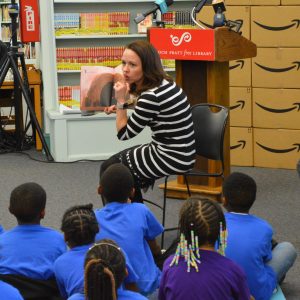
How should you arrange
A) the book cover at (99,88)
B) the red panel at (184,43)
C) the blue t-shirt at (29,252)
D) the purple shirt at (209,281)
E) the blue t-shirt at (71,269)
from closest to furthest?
the purple shirt at (209,281) < the blue t-shirt at (71,269) < the blue t-shirt at (29,252) < the book cover at (99,88) < the red panel at (184,43)

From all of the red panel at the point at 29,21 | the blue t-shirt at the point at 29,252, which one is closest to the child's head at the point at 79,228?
the blue t-shirt at the point at 29,252

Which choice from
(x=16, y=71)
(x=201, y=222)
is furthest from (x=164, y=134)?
(x=16, y=71)

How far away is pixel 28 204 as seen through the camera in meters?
2.80

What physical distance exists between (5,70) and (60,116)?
657 mm

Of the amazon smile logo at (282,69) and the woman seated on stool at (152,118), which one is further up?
the amazon smile logo at (282,69)

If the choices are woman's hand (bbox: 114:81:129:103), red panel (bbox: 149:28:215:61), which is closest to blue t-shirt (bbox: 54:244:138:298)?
woman's hand (bbox: 114:81:129:103)

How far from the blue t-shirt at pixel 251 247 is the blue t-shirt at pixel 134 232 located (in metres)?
0.35

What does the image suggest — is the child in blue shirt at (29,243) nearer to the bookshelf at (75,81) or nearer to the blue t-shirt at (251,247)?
the blue t-shirt at (251,247)

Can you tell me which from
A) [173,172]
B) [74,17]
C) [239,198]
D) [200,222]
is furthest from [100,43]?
[200,222]

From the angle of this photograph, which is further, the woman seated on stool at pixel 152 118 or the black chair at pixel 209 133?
the black chair at pixel 209 133

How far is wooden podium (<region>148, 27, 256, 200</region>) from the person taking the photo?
456cm

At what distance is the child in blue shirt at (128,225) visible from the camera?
3010mm

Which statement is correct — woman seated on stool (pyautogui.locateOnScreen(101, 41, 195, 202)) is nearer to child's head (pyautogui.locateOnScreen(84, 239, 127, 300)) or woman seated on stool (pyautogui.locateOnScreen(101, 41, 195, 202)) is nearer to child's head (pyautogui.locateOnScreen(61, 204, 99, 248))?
child's head (pyautogui.locateOnScreen(61, 204, 99, 248))

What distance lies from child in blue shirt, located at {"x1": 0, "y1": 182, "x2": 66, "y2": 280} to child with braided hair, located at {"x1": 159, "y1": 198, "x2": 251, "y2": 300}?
573 millimetres
